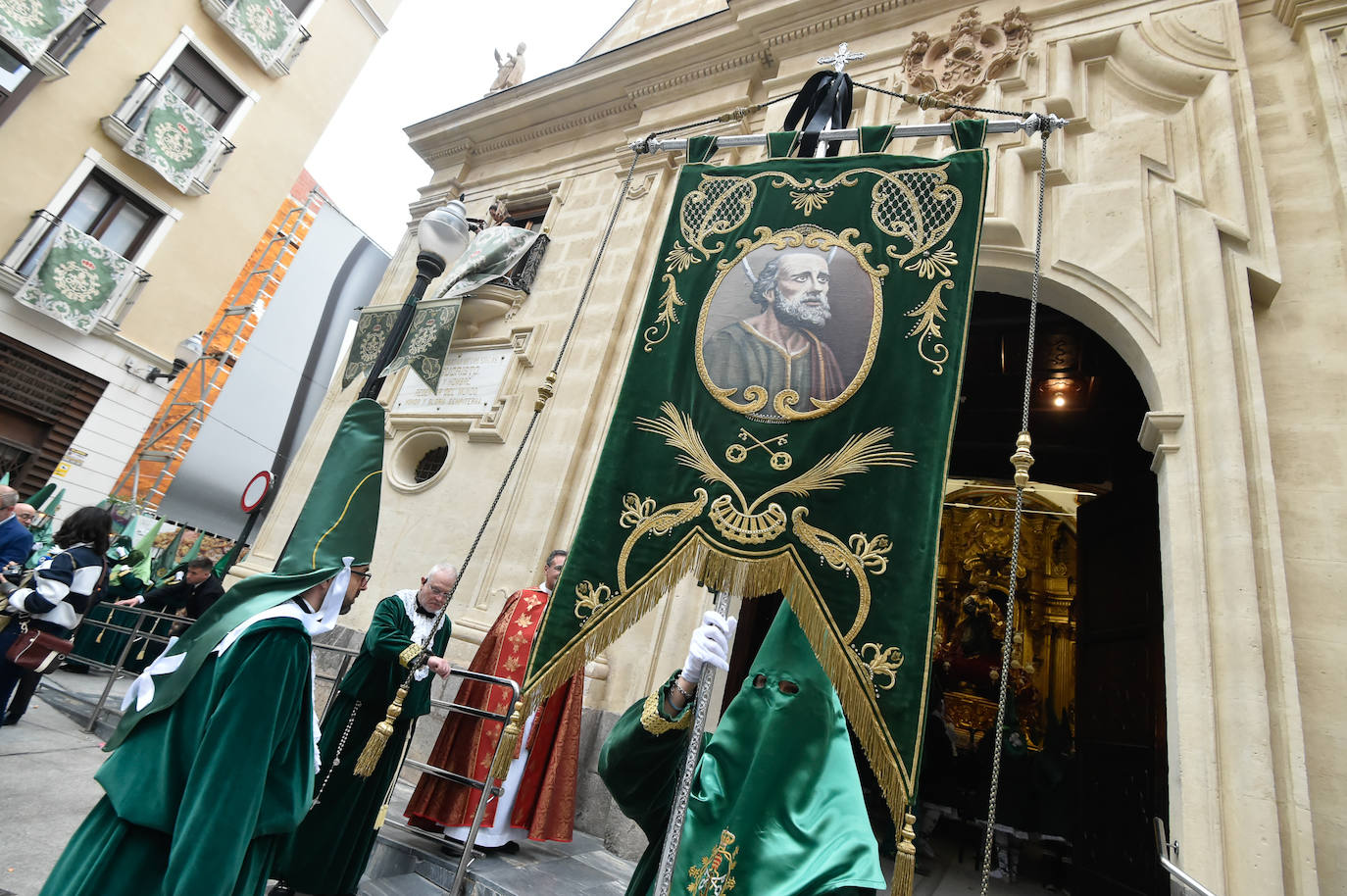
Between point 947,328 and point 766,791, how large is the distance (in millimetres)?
1779

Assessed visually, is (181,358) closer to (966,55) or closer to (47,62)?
(47,62)

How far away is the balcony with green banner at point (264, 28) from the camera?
44.0ft

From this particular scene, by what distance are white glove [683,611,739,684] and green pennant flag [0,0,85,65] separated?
1486 centimetres

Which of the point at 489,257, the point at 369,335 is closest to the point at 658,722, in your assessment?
the point at 369,335

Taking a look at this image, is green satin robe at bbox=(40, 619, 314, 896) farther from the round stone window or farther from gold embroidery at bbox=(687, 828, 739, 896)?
the round stone window

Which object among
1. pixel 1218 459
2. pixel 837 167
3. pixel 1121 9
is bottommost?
pixel 1218 459

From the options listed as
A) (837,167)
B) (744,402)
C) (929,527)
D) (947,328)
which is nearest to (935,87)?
(837,167)

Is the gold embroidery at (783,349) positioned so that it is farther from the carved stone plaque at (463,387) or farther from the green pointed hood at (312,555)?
the carved stone plaque at (463,387)

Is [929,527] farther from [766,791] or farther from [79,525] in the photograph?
[79,525]

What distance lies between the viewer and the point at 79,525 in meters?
4.81

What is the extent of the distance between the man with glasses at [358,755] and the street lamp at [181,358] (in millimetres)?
11476

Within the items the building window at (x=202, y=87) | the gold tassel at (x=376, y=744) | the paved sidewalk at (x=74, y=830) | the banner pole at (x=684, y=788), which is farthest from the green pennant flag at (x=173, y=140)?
the banner pole at (x=684, y=788)

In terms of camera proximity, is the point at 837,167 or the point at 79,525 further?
the point at 79,525

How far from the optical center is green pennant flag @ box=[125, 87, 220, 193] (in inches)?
480
